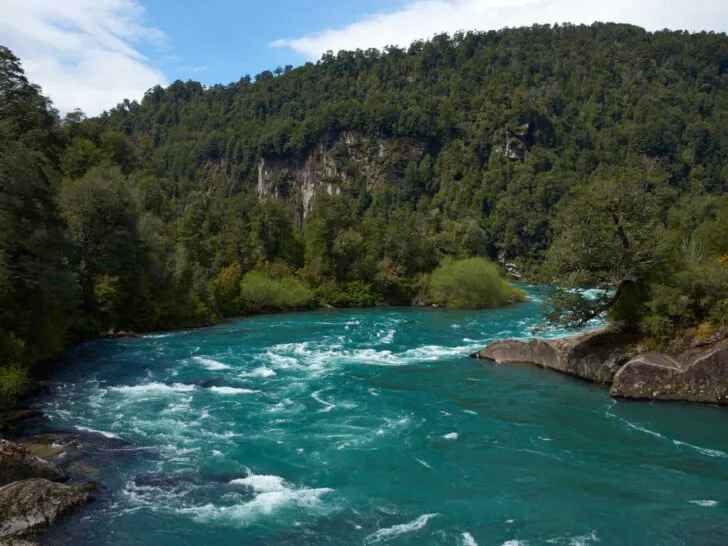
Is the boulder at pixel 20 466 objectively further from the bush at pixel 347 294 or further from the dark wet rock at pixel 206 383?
the bush at pixel 347 294

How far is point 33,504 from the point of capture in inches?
505

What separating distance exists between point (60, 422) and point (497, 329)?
118 ft

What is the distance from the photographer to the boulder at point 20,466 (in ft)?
45.0

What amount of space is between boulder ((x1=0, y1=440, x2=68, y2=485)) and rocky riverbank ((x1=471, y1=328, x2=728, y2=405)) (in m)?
21.6

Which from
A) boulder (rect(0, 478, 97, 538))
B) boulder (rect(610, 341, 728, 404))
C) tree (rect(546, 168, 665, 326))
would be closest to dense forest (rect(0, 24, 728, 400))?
tree (rect(546, 168, 665, 326))

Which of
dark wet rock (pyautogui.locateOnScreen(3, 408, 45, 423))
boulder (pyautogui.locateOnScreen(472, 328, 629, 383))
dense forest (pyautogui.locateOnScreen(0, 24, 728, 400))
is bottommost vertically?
dark wet rock (pyautogui.locateOnScreen(3, 408, 45, 423))

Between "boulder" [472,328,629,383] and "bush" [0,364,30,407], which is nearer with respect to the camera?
"bush" [0,364,30,407]

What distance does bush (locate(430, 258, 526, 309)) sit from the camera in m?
73.6

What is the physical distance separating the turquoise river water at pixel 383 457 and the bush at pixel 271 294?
110ft

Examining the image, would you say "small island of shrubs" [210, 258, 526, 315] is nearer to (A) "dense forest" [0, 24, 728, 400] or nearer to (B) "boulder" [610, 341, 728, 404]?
(A) "dense forest" [0, 24, 728, 400]

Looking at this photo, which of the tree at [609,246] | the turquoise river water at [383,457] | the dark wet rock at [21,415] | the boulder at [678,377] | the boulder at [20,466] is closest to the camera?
the turquoise river water at [383,457]

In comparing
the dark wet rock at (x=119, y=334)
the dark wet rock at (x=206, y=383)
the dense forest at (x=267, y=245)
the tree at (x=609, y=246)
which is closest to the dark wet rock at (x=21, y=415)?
the dense forest at (x=267, y=245)

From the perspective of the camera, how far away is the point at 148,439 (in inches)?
746

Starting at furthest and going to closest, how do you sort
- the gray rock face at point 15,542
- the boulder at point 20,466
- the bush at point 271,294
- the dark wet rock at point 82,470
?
the bush at point 271,294 → the dark wet rock at point 82,470 → the boulder at point 20,466 → the gray rock face at point 15,542
